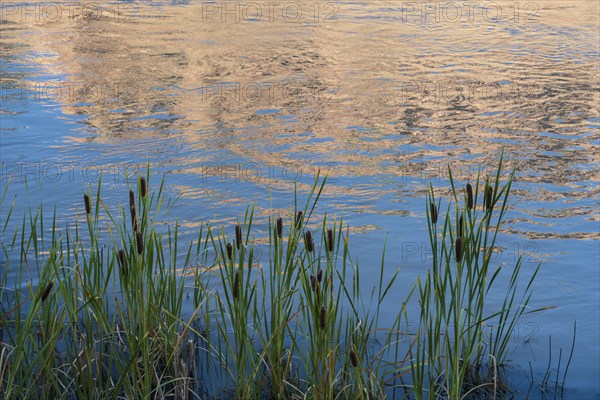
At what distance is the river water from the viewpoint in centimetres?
604

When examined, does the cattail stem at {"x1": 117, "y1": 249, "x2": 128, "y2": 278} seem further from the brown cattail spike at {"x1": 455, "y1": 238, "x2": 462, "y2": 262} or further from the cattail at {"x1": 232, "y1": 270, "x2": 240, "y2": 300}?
the brown cattail spike at {"x1": 455, "y1": 238, "x2": 462, "y2": 262}

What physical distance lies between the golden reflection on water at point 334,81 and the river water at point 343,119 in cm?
3

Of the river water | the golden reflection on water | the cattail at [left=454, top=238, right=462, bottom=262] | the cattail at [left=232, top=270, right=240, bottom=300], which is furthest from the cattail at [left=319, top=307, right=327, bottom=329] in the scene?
the golden reflection on water

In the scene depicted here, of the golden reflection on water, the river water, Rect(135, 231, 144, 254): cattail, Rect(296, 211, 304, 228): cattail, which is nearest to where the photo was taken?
Rect(135, 231, 144, 254): cattail

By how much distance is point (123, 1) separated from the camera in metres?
15.4

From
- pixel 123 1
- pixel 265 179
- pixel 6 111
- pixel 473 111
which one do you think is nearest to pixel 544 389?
pixel 265 179

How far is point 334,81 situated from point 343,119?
1580mm

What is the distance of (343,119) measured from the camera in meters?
8.77

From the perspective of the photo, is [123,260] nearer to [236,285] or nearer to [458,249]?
[236,285]

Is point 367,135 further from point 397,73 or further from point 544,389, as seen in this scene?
point 544,389

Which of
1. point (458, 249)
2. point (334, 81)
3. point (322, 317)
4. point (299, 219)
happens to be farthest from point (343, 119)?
point (322, 317)

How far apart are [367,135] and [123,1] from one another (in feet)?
27.9

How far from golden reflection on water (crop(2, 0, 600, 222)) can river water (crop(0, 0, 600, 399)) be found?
3cm

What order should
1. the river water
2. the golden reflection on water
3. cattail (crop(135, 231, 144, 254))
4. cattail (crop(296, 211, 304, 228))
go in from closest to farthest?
cattail (crop(135, 231, 144, 254)) < cattail (crop(296, 211, 304, 228)) < the river water < the golden reflection on water
